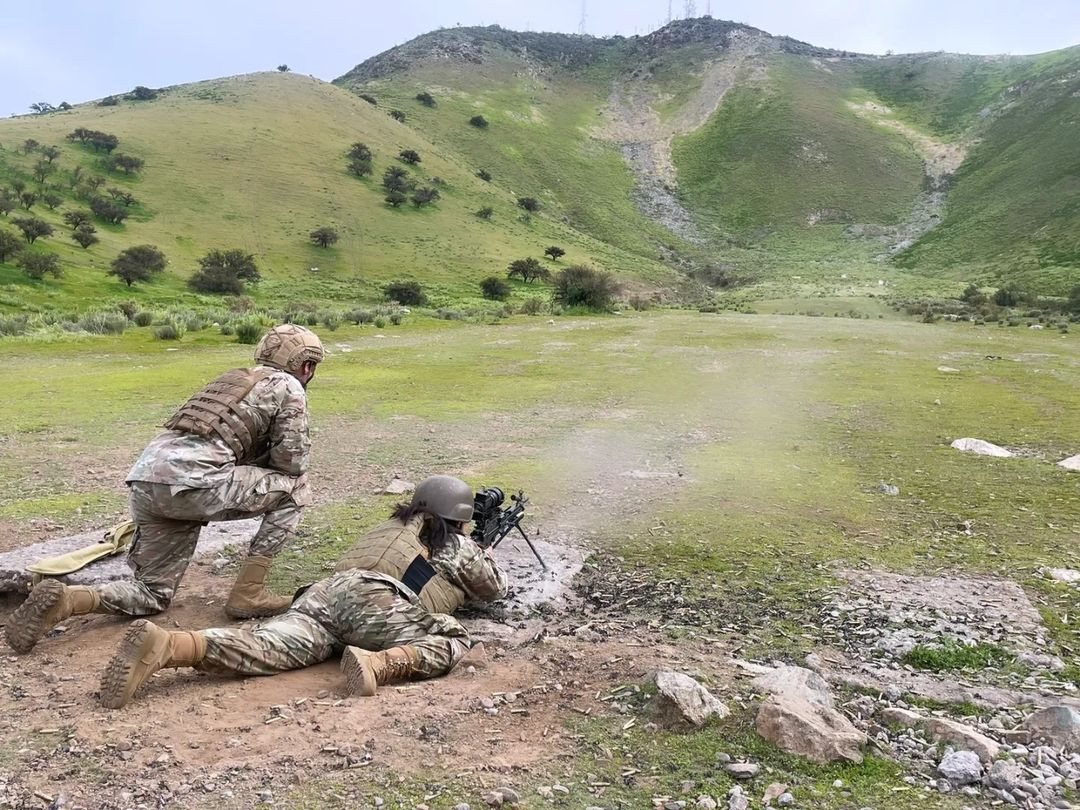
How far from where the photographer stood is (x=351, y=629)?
4273 millimetres

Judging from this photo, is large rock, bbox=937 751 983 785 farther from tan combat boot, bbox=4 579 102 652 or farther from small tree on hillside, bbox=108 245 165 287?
small tree on hillside, bbox=108 245 165 287

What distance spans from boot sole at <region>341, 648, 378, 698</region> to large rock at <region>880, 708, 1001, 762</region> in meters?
2.47

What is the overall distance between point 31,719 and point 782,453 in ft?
29.0

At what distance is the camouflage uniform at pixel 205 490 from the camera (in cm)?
471

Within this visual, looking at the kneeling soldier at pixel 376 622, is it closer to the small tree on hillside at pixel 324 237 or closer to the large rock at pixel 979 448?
the large rock at pixel 979 448

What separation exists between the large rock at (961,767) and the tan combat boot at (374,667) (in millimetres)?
2544

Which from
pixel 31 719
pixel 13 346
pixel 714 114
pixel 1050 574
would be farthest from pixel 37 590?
pixel 714 114

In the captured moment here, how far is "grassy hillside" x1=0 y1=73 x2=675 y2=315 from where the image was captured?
1806 inches

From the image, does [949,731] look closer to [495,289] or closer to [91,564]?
[91,564]

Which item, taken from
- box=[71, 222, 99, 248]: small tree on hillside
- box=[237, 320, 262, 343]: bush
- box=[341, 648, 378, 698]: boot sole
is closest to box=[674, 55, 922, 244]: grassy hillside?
box=[71, 222, 99, 248]: small tree on hillside

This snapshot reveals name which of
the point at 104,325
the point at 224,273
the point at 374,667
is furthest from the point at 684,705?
the point at 224,273

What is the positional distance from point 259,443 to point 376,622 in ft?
5.44

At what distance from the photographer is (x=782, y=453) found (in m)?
10.2

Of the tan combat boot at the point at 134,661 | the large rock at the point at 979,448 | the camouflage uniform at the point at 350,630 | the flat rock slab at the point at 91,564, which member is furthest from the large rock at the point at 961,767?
the large rock at the point at 979,448
